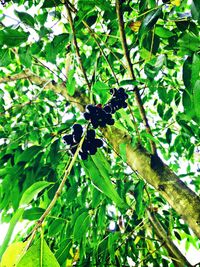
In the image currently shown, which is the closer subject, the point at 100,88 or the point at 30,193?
the point at 30,193

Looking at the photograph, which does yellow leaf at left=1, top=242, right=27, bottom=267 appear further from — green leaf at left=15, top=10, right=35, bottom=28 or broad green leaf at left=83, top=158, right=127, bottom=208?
green leaf at left=15, top=10, right=35, bottom=28

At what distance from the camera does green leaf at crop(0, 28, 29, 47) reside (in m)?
0.91

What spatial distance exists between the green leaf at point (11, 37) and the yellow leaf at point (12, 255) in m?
0.62

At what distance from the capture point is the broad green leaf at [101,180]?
2.59ft

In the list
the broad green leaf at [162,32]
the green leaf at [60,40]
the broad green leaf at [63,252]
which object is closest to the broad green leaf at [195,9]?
the broad green leaf at [162,32]

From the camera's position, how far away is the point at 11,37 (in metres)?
0.92

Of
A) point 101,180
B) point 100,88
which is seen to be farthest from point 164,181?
point 100,88

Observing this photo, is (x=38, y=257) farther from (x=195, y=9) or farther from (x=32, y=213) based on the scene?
(x=195, y=9)

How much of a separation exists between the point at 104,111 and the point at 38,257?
531 millimetres

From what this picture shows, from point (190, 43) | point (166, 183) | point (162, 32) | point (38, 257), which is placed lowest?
point (38, 257)

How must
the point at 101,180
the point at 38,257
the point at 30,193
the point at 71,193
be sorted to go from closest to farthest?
the point at 38,257 < the point at 30,193 < the point at 101,180 < the point at 71,193

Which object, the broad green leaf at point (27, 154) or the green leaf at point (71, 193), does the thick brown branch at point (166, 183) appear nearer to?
the green leaf at point (71, 193)

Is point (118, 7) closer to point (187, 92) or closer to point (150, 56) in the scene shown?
point (150, 56)

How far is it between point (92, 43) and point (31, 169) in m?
0.64
